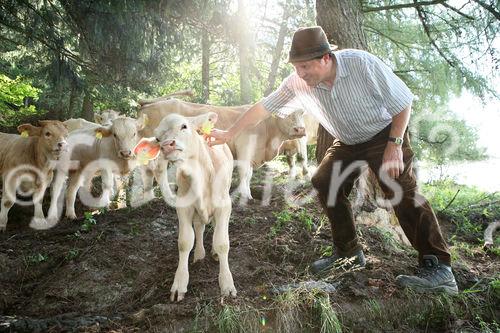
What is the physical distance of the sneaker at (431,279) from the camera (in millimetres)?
4301

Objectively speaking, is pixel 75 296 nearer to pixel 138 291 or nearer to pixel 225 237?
pixel 138 291

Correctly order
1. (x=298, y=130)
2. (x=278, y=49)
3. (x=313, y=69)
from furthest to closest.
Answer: (x=278, y=49) < (x=298, y=130) < (x=313, y=69)

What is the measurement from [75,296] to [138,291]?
0.59 m

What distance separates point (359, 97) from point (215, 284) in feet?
7.16

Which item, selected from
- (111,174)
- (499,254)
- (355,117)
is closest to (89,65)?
(111,174)

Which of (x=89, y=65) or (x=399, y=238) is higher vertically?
(x=89, y=65)

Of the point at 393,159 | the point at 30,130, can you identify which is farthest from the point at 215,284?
the point at 30,130

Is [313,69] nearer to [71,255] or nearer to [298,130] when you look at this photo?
[71,255]

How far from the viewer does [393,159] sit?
4.04 m

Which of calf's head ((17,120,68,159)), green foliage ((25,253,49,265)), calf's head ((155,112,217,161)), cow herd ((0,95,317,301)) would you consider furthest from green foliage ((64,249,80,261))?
calf's head ((17,120,68,159))

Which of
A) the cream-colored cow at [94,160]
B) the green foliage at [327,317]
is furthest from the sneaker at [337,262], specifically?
the cream-colored cow at [94,160]

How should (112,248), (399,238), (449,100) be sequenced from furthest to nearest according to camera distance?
(449,100)
(399,238)
(112,248)

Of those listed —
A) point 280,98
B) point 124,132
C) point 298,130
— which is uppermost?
point 298,130

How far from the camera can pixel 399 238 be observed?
6027 mm
